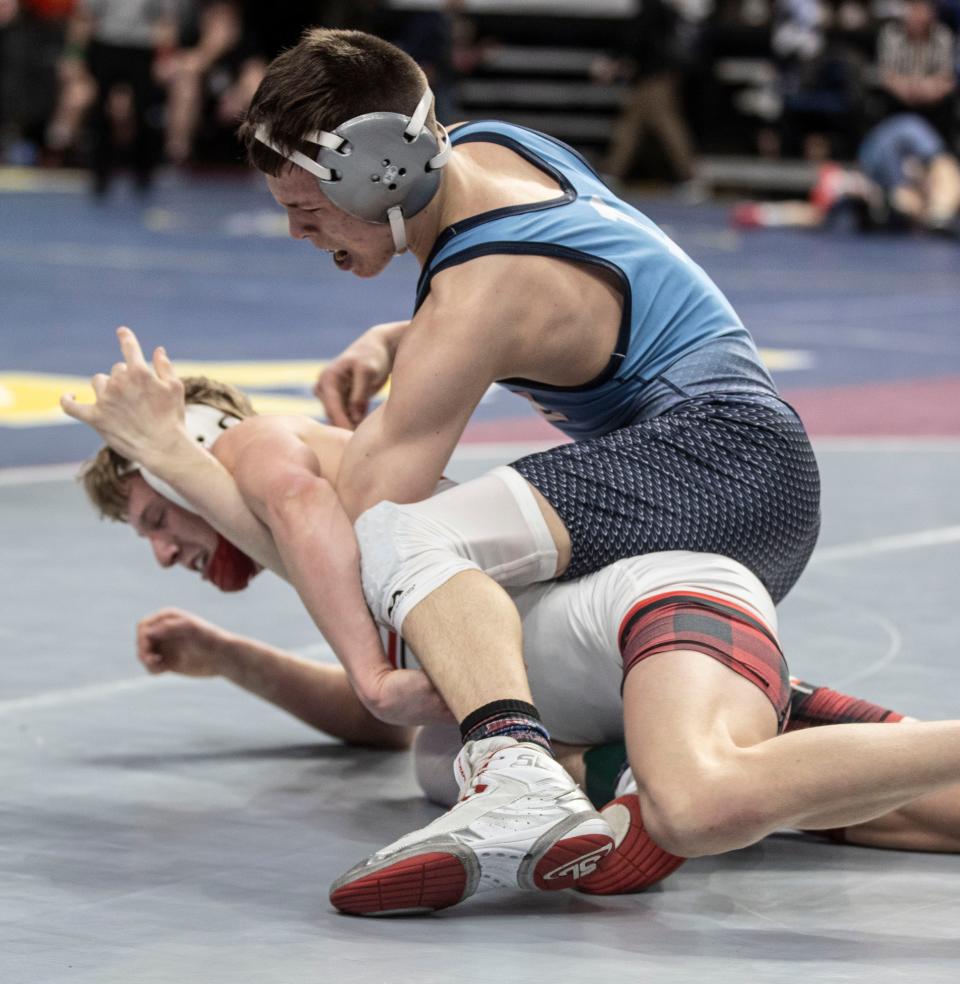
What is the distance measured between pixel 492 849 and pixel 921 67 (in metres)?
15.4

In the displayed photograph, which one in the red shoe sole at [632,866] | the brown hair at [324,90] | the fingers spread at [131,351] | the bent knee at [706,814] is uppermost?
Result: the brown hair at [324,90]

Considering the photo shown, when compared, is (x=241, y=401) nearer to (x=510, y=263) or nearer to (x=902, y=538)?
(x=510, y=263)

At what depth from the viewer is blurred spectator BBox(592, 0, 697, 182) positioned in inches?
776

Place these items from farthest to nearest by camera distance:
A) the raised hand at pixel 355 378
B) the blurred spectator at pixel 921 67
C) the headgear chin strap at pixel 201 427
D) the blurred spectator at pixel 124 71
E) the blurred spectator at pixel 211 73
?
1. the blurred spectator at pixel 211 73
2. the blurred spectator at pixel 124 71
3. the blurred spectator at pixel 921 67
4. the raised hand at pixel 355 378
5. the headgear chin strap at pixel 201 427

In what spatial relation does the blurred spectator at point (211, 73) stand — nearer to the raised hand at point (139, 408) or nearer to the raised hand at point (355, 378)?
the raised hand at point (355, 378)

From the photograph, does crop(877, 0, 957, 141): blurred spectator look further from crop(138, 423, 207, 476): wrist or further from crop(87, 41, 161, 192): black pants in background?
crop(138, 423, 207, 476): wrist

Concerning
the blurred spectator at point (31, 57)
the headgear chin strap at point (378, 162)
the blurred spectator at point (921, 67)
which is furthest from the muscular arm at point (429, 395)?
the blurred spectator at point (31, 57)

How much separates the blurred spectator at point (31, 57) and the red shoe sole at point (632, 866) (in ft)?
68.9

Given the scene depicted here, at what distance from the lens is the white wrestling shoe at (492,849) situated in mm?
2770

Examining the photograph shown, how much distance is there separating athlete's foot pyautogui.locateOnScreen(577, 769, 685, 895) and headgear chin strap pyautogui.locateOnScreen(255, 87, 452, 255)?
1.01 m

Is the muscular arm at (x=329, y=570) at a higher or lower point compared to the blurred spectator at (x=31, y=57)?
higher

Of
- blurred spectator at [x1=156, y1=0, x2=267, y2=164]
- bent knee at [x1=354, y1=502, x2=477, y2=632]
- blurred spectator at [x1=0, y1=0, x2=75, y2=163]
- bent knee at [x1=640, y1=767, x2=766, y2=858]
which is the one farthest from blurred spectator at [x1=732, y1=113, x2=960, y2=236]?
bent knee at [x1=640, y1=767, x2=766, y2=858]

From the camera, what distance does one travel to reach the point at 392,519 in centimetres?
318

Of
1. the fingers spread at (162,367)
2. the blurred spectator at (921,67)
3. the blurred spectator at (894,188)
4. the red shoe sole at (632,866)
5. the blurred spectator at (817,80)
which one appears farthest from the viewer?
the blurred spectator at (817,80)
